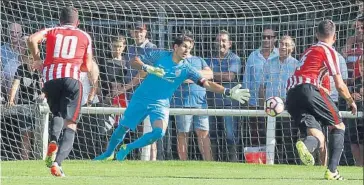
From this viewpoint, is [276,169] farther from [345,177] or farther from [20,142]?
[20,142]

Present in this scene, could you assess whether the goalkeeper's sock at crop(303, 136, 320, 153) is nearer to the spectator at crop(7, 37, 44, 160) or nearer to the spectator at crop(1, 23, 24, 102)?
the spectator at crop(7, 37, 44, 160)

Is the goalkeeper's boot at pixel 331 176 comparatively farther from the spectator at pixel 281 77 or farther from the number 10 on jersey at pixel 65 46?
the spectator at pixel 281 77

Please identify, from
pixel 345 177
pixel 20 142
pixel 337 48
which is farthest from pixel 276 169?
pixel 20 142

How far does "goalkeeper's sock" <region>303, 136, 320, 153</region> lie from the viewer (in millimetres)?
12289

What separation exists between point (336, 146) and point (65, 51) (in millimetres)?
3150

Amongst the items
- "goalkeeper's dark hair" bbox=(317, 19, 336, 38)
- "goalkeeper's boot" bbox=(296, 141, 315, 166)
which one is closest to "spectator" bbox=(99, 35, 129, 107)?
"goalkeeper's dark hair" bbox=(317, 19, 336, 38)

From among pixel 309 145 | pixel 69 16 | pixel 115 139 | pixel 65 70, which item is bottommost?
pixel 115 139

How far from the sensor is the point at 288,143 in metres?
16.3

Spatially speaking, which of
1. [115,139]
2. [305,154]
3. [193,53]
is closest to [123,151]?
[115,139]

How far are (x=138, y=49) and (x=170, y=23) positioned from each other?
0.62 metres

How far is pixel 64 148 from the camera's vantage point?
11992mm

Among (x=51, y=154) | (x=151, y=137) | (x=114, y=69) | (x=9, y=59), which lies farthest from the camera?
(x=114, y=69)

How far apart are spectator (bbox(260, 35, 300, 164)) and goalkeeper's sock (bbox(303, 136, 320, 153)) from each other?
3.07 m

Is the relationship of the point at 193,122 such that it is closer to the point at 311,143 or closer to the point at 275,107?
the point at 275,107
